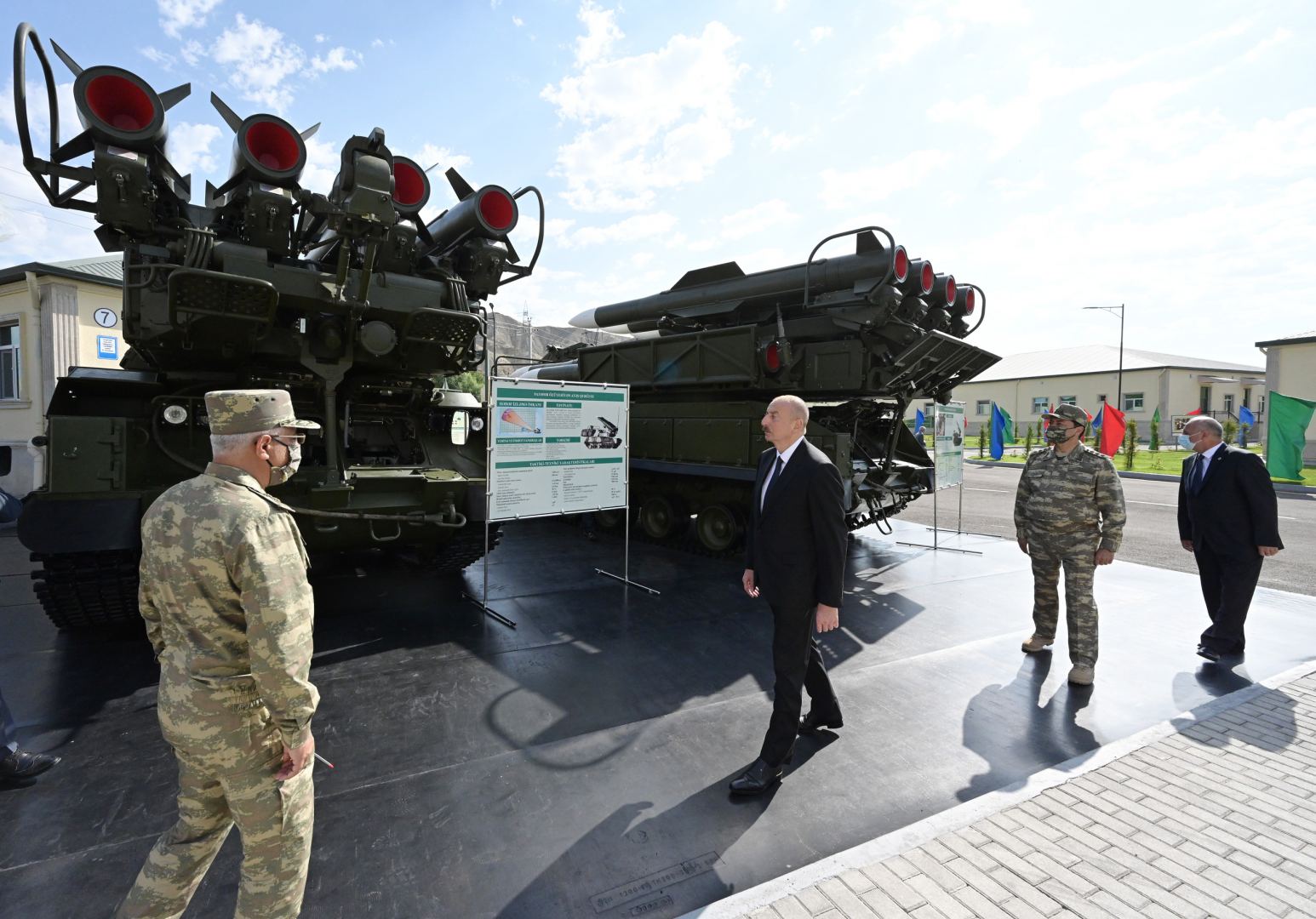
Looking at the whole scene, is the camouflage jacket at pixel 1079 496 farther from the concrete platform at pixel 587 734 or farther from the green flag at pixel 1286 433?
the green flag at pixel 1286 433

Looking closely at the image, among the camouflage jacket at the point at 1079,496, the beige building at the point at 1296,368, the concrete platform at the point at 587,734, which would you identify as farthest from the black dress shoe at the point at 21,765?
the beige building at the point at 1296,368

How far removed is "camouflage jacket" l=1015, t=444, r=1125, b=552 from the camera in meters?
4.10

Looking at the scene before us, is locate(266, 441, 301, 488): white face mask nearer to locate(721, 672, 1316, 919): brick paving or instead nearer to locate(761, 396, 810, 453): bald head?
locate(761, 396, 810, 453): bald head

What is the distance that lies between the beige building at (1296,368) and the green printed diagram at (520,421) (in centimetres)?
2733

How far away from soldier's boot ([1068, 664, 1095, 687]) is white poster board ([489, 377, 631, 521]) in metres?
3.85

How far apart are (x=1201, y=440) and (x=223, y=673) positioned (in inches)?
232

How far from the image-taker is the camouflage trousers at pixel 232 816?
1.70m

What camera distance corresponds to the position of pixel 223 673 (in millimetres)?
1734

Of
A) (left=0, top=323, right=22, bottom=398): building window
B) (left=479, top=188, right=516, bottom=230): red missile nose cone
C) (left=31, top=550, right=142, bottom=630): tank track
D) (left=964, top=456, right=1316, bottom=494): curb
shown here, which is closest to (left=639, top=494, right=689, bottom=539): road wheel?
(left=479, top=188, right=516, bottom=230): red missile nose cone

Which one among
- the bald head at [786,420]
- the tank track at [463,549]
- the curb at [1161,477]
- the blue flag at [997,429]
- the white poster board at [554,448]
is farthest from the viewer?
the blue flag at [997,429]

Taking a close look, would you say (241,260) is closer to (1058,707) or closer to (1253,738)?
(1058,707)

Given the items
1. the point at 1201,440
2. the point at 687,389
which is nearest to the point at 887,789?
the point at 1201,440

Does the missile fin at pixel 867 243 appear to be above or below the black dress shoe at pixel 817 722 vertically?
above

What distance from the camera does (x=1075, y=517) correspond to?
4172 mm
